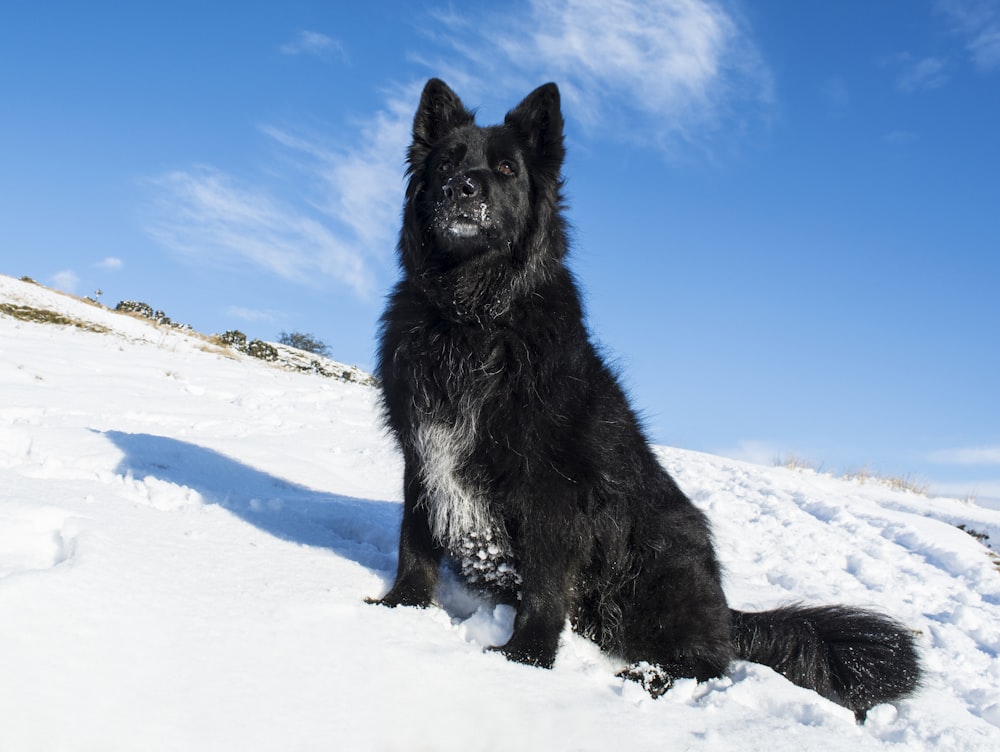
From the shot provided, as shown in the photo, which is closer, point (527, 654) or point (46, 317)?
point (527, 654)

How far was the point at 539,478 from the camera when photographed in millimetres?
3164

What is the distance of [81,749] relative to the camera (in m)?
1.81

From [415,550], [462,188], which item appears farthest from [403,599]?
[462,188]

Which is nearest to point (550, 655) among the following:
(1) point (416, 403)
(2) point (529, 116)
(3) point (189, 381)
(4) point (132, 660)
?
(1) point (416, 403)

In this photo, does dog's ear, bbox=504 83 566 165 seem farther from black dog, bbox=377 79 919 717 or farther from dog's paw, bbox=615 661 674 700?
dog's paw, bbox=615 661 674 700

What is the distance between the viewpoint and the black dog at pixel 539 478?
10.5ft

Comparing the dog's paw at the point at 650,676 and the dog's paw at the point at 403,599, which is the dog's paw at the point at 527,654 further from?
the dog's paw at the point at 403,599

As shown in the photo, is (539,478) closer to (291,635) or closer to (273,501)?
(291,635)

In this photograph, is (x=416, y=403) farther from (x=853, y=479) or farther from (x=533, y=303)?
(x=853, y=479)

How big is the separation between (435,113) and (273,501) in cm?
268

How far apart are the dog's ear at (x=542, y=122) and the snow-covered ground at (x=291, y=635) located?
2459 mm

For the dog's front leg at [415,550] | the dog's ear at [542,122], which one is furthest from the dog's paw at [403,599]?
the dog's ear at [542,122]

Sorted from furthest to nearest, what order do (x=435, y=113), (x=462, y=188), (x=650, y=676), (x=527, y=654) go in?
(x=435, y=113), (x=462, y=188), (x=650, y=676), (x=527, y=654)

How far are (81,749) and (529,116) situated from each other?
3422 mm
